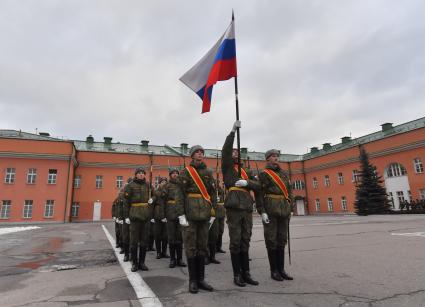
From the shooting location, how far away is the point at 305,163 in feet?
147

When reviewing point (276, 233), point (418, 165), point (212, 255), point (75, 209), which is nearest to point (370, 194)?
point (418, 165)

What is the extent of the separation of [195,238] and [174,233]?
2114mm

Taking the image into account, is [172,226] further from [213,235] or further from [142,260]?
[142,260]

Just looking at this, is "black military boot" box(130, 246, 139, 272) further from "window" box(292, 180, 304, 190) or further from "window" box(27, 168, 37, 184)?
"window" box(292, 180, 304, 190)

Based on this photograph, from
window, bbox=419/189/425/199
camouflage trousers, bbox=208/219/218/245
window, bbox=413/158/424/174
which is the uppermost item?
window, bbox=413/158/424/174

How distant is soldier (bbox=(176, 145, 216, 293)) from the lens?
13.1 feet

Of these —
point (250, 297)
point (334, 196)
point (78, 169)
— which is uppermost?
point (78, 169)

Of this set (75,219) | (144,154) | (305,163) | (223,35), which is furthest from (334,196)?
(223,35)

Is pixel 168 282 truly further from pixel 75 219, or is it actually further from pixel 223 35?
pixel 75 219

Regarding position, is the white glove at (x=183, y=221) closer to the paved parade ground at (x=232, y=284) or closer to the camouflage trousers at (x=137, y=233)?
the paved parade ground at (x=232, y=284)

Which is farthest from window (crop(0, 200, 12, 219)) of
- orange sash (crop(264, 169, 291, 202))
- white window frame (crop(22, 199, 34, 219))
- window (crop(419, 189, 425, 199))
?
window (crop(419, 189, 425, 199))

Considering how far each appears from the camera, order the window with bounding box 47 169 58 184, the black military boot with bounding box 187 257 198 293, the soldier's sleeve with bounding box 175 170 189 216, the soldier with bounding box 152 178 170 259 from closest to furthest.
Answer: the black military boot with bounding box 187 257 198 293, the soldier's sleeve with bounding box 175 170 189 216, the soldier with bounding box 152 178 170 259, the window with bounding box 47 169 58 184

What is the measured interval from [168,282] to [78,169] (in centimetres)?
3283

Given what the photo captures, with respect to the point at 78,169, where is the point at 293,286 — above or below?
Result: below
